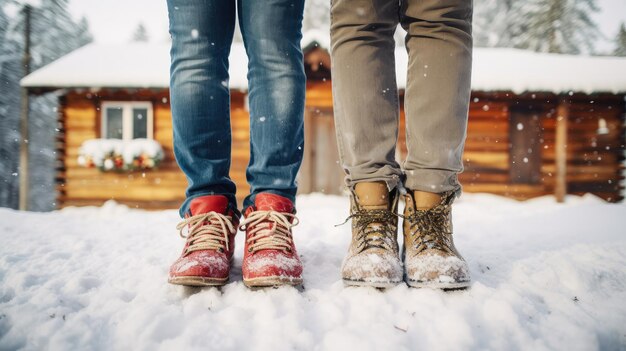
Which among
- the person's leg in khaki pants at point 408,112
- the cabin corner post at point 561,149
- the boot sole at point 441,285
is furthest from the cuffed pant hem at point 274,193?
the cabin corner post at point 561,149

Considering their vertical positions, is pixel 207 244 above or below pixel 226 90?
below

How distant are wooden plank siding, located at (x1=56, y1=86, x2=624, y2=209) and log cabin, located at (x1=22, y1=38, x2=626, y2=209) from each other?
0.02 m

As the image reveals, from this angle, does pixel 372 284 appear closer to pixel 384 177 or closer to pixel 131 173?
pixel 384 177

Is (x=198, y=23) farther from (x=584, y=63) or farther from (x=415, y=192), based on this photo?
(x=584, y=63)

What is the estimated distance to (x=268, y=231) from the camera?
904 millimetres

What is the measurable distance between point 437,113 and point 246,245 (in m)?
0.69

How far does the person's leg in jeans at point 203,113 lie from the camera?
0.94 m

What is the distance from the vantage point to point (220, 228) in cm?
95

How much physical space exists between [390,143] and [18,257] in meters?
1.45

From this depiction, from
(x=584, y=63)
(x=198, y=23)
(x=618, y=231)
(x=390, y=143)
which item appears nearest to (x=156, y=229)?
(x=198, y=23)

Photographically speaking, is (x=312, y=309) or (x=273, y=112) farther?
(x=273, y=112)

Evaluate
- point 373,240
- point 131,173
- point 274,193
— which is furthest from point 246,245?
point 131,173

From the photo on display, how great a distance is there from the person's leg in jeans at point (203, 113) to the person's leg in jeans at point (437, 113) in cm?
58

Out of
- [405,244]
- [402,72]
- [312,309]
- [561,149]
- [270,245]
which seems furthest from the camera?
[561,149]
